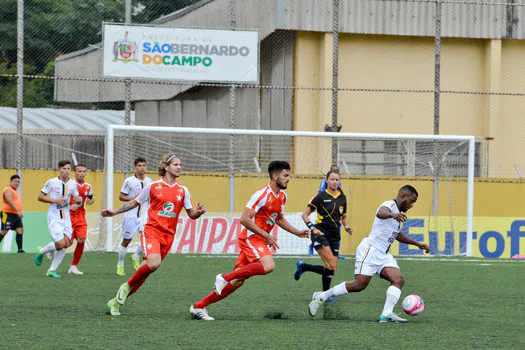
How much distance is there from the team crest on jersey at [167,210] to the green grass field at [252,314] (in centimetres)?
107

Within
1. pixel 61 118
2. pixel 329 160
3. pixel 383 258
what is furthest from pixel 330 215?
pixel 61 118

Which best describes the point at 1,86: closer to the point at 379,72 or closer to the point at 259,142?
the point at 259,142

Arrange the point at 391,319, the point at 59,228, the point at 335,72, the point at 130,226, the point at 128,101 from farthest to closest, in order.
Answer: the point at 335,72 → the point at 128,101 → the point at 130,226 → the point at 59,228 → the point at 391,319

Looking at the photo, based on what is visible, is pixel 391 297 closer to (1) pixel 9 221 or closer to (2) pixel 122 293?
(2) pixel 122 293

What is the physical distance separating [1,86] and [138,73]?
221 inches

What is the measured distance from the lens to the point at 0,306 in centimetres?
1094

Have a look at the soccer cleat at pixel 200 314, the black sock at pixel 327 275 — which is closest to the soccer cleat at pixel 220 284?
the soccer cleat at pixel 200 314

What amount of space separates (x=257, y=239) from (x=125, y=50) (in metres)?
13.5

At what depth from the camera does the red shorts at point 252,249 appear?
10.2 metres

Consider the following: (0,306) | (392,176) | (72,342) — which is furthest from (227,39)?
(72,342)

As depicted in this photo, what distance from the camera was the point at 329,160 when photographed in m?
23.6

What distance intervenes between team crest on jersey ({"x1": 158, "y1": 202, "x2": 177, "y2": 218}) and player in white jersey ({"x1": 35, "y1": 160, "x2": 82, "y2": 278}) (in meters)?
5.37

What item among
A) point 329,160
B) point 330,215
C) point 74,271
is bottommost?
point 74,271

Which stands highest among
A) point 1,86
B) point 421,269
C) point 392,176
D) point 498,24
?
point 498,24
